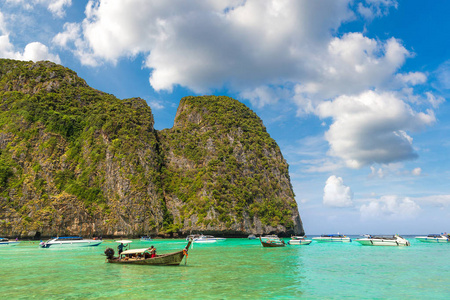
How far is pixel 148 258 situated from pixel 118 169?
79.2 m

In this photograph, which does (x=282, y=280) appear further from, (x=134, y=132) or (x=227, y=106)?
Answer: (x=227, y=106)

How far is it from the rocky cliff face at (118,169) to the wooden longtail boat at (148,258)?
68.3m

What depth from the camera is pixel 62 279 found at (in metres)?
21.0

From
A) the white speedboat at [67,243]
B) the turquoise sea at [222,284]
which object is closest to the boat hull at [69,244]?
the white speedboat at [67,243]

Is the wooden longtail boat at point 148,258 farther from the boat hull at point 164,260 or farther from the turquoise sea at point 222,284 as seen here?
the turquoise sea at point 222,284

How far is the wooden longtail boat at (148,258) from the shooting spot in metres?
25.9

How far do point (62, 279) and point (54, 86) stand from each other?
112 meters

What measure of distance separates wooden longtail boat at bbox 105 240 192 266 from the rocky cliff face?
68310mm

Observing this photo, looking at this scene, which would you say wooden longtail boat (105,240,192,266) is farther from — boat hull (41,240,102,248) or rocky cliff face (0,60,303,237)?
rocky cliff face (0,60,303,237)

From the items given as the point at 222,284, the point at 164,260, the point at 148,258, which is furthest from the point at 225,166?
the point at 222,284

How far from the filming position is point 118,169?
3935 inches

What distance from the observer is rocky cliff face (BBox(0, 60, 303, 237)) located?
291 feet

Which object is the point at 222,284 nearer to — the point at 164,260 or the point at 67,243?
the point at 164,260

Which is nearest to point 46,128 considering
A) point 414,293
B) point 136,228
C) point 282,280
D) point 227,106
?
point 136,228
